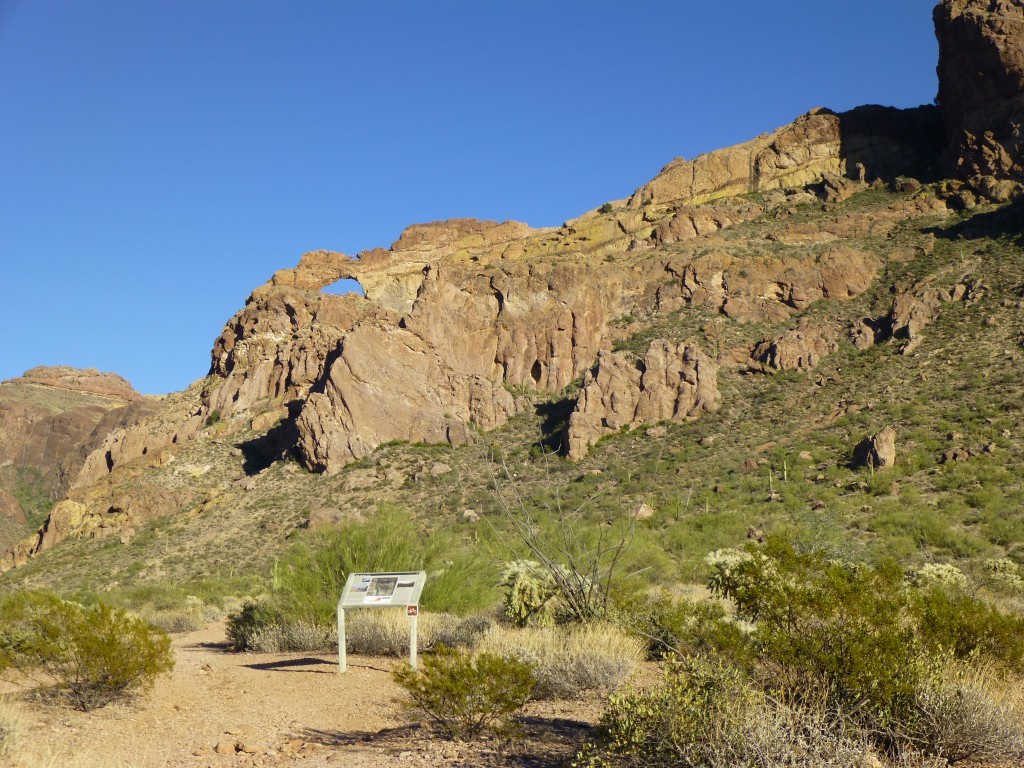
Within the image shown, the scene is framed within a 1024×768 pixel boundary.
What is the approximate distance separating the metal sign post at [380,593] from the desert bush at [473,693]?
3309mm

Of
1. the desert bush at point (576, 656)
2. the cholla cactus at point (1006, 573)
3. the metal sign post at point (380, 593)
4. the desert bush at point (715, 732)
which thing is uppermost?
the metal sign post at point (380, 593)

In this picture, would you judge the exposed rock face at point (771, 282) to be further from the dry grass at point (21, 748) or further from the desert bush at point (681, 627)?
the dry grass at point (21, 748)

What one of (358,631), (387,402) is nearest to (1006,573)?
(358,631)

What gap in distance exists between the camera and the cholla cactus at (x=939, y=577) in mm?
Result: 15515

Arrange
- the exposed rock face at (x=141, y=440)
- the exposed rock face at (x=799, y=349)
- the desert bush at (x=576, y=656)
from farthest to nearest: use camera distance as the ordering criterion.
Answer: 1. the exposed rock face at (x=141, y=440)
2. the exposed rock face at (x=799, y=349)
3. the desert bush at (x=576, y=656)

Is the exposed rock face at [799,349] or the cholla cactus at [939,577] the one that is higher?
the exposed rock face at [799,349]

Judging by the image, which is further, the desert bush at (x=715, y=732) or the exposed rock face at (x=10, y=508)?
the exposed rock face at (x=10, y=508)

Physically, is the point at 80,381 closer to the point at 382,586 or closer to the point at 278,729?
the point at 382,586

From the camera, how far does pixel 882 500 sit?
97.0 feet

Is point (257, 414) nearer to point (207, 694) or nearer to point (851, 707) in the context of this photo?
point (207, 694)

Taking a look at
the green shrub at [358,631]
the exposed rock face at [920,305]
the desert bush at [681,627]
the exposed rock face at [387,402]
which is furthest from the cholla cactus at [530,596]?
the exposed rock face at [920,305]

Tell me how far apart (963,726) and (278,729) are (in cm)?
627

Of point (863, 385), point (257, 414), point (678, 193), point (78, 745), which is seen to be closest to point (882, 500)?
point (863, 385)

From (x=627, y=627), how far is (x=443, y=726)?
13.2 ft
